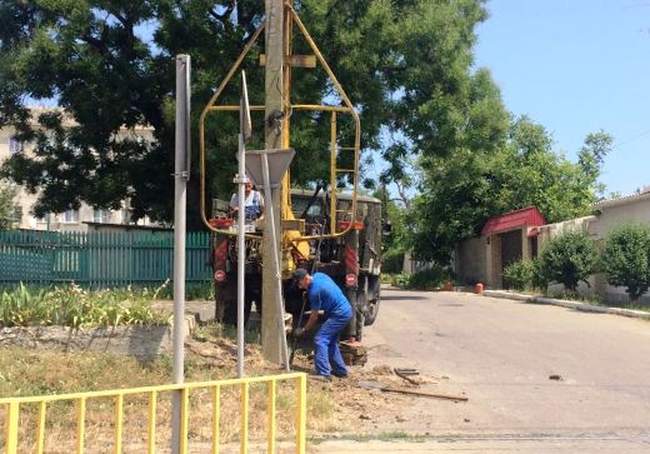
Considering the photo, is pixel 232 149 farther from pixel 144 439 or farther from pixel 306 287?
pixel 144 439

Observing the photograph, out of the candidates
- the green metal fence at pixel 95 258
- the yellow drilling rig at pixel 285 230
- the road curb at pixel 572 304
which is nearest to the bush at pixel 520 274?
the road curb at pixel 572 304

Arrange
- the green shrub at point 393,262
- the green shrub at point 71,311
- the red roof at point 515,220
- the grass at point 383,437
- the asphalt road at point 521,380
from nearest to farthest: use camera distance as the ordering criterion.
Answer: the grass at point 383,437 < the asphalt road at point 521,380 < the green shrub at point 71,311 < the red roof at point 515,220 < the green shrub at point 393,262

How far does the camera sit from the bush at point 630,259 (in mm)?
21469

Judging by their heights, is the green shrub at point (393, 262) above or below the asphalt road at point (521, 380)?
above

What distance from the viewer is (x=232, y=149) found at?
17891mm

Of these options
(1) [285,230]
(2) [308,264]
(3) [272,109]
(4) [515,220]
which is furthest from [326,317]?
(4) [515,220]

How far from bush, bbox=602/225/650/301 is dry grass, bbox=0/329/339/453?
48.5ft

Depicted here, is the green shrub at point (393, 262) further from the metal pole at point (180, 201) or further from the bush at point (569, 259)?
the metal pole at point (180, 201)

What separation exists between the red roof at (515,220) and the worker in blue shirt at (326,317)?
22.8 meters

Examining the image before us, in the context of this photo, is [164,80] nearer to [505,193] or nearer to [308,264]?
[308,264]

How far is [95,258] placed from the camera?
16.8 metres

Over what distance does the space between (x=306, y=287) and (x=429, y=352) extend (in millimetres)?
3995

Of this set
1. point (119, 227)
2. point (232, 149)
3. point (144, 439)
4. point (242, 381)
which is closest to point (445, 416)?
point (144, 439)

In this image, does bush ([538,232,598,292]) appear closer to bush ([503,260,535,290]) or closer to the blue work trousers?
bush ([503,260,535,290])
